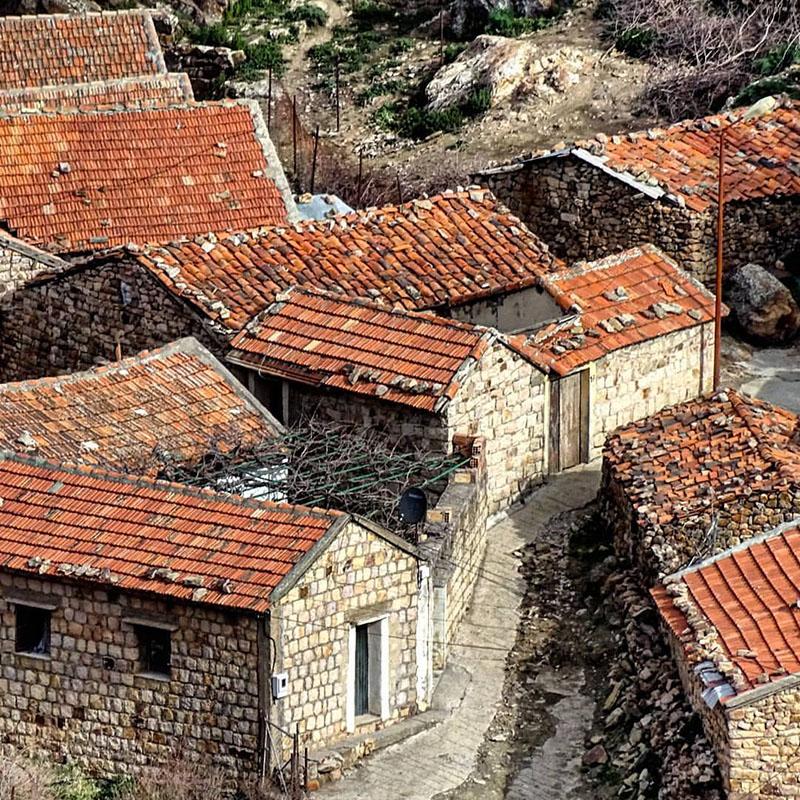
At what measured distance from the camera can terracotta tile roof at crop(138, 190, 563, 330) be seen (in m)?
35.2

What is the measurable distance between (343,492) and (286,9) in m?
28.9

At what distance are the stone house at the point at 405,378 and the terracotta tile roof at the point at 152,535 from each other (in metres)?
5.12

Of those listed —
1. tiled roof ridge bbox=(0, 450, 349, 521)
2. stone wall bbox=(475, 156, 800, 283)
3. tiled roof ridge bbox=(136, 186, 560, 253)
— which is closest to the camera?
tiled roof ridge bbox=(0, 450, 349, 521)

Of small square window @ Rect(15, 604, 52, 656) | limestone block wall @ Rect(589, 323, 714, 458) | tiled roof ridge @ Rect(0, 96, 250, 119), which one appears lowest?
limestone block wall @ Rect(589, 323, 714, 458)

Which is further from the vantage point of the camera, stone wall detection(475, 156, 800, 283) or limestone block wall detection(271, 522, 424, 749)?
stone wall detection(475, 156, 800, 283)

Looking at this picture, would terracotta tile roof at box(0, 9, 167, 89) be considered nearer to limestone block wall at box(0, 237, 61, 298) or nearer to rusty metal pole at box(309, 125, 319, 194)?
rusty metal pole at box(309, 125, 319, 194)

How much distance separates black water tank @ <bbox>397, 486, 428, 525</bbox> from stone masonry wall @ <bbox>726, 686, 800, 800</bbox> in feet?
20.4

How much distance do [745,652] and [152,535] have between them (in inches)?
250

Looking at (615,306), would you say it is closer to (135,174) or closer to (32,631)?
(135,174)

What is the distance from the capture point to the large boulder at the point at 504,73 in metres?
48.9

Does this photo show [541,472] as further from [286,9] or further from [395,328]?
[286,9]

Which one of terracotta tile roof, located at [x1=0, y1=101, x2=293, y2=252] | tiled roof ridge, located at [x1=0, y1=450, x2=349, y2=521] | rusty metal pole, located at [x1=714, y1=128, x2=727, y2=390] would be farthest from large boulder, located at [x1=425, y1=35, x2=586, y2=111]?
tiled roof ridge, located at [x1=0, y1=450, x2=349, y2=521]

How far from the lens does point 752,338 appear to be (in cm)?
3856

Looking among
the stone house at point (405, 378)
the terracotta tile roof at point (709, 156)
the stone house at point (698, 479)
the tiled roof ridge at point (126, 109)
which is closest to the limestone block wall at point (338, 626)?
the stone house at point (698, 479)
